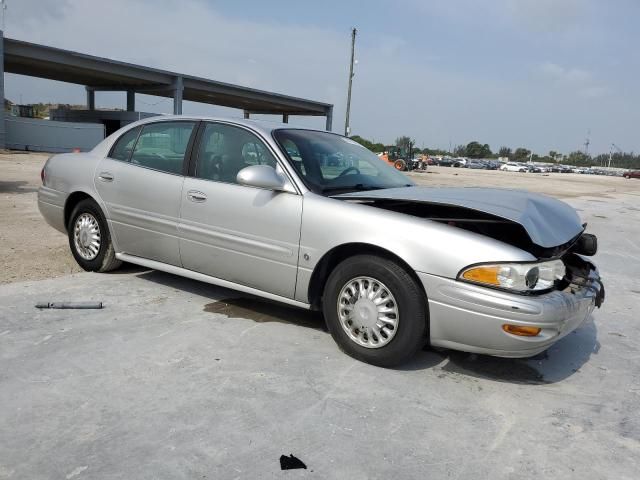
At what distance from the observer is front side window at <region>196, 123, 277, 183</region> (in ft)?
13.3

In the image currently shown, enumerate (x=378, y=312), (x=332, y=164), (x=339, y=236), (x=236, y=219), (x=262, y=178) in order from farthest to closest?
(x=332, y=164)
(x=236, y=219)
(x=262, y=178)
(x=339, y=236)
(x=378, y=312)

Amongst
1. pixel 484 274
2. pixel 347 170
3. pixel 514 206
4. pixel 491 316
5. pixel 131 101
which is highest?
pixel 131 101

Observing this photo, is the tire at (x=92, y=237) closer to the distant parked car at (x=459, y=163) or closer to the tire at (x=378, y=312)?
the tire at (x=378, y=312)

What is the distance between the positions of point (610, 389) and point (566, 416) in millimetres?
591

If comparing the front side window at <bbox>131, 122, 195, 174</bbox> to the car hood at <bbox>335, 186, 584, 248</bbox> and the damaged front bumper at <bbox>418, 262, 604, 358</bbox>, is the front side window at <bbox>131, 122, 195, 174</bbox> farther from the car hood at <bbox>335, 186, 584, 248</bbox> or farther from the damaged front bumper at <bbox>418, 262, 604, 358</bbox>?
the damaged front bumper at <bbox>418, 262, 604, 358</bbox>

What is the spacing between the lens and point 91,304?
4219mm

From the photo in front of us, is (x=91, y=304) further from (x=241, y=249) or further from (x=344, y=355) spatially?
(x=344, y=355)

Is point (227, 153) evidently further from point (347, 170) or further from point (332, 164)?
point (347, 170)

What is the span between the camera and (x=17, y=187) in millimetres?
12070

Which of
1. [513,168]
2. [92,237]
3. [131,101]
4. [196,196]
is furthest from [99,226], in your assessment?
[513,168]

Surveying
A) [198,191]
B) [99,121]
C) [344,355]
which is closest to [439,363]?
[344,355]

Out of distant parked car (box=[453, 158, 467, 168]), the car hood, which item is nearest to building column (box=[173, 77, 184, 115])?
the car hood

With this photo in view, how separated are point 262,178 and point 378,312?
1.19 meters

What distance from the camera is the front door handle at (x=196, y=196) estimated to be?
164 inches
